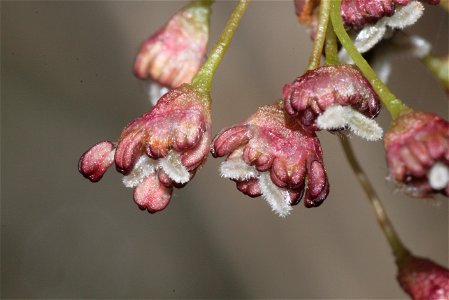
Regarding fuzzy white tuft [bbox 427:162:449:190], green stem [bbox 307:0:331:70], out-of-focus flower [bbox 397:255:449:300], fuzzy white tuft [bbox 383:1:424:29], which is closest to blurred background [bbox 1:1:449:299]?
out-of-focus flower [bbox 397:255:449:300]

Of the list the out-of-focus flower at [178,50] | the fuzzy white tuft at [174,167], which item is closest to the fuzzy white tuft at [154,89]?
the out-of-focus flower at [178,50]

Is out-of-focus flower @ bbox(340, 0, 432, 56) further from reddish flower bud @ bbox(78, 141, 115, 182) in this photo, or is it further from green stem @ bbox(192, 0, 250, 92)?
reddish flower bud @ bbox(78, 141, 115, 182)

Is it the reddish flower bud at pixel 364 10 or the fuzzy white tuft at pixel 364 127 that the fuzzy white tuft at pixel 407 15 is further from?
the fuzzy white tuft at pixel 364 127

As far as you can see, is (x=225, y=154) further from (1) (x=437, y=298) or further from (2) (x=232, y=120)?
(2) (x=232, y=120)

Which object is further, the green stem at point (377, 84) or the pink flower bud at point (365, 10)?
the pink flower bud at point (365, 10)

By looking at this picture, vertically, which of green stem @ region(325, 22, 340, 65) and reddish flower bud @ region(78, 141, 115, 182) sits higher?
reddish flower bud @ region(78, 141, 115, 182)

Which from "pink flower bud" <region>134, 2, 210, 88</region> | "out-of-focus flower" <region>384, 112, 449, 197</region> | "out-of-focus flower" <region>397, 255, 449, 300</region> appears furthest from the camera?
"pink flower bud" <region>134, 2, 210, 88</region>

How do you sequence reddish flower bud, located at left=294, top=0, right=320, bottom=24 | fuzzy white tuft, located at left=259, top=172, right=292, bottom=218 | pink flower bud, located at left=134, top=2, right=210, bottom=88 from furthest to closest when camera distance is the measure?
pink flower bud, located at left=134, top=2, right=210, bottom=88, reddish flower bud, located at left=294, top=0, right=320, bottom=24, fuzzy white tuft, located at left=259, top=172, right=292, bottom=218

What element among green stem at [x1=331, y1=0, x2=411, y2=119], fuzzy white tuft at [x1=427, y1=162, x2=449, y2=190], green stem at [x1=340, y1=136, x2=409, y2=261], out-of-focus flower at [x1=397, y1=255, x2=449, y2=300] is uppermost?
green stem at [x1=331, y1=0, x2=411, y2=119]

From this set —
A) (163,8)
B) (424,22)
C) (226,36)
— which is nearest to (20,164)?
(163,8)
